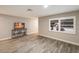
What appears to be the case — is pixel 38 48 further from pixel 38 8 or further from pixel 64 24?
pixel 64 24

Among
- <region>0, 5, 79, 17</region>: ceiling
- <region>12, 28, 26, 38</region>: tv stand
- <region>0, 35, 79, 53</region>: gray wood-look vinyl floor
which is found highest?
<region>0, 5, 79, 17</region>: ceiling

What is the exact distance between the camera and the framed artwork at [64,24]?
5.37 metres

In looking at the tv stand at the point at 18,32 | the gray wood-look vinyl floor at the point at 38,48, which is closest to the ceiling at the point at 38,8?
the gray wood-look vinyl floor at the point at 38,48

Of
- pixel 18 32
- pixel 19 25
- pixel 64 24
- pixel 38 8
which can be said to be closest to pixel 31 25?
pixel 19 25

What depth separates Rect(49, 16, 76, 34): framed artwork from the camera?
5.37m

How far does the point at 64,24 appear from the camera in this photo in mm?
6043

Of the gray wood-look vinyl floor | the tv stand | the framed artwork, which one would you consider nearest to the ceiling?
the framed artwork

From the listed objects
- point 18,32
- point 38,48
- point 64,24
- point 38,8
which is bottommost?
point 38,48

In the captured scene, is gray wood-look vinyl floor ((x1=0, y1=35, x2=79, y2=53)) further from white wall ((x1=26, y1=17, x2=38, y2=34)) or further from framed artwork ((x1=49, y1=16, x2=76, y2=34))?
white wall ((x1=26, y1=17, x2=38, y2=34))

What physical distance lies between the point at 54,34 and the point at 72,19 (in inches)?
84.6

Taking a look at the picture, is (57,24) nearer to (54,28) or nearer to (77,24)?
(54,28)

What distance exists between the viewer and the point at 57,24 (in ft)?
22.2

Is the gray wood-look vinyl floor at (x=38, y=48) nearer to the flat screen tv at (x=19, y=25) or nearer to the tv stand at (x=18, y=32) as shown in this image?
the tv stand at (x=18, y=32)
